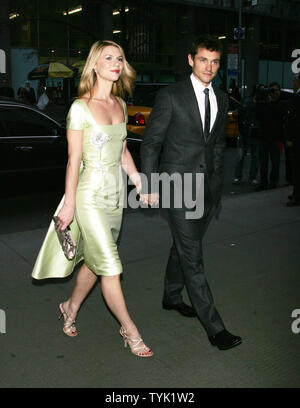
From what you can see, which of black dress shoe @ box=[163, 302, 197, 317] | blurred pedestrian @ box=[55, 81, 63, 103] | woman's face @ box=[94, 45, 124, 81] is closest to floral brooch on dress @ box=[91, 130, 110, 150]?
woman's face @ box=[94, 45, 124, 81]

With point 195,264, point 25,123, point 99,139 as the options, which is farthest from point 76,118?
point 25,123

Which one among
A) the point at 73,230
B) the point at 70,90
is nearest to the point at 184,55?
the point at 70,90

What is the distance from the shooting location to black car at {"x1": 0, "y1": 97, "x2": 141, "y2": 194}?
754 centimetres

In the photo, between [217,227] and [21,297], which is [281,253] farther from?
[21,297]

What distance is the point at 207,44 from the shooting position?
11.9ft

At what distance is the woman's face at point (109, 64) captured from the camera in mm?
3443

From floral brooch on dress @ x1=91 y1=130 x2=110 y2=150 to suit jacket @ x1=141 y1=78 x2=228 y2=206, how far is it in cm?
40

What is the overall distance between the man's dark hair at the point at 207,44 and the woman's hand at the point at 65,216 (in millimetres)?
1368

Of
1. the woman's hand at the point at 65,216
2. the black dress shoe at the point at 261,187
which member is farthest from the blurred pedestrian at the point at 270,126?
the woman's hand at the point at 65,216

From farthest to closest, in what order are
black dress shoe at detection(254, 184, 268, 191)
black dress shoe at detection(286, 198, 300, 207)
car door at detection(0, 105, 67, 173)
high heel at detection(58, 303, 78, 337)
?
black dress shoe at detection(254, 184, 268, 191) < black dress shoe at detection(286, 198, 300, 207) < car door at detection(0, 105, 67, 173) < high heel at detection(58, 303, 78, 337)

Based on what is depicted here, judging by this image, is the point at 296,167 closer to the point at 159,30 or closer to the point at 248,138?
the point at 248,138

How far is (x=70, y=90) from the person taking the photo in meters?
25.0

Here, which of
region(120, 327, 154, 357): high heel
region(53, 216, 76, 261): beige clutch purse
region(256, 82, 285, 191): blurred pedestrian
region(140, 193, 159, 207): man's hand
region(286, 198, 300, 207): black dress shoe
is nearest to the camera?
region(53, 216, 76, 261): beige clutch purse

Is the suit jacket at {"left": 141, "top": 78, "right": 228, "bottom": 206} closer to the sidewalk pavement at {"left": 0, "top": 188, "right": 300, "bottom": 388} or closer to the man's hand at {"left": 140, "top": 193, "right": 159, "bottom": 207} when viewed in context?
the man's hand at {"left": 140, "top": 193, "right": 159, "bottom": 207}
